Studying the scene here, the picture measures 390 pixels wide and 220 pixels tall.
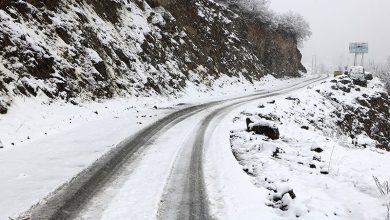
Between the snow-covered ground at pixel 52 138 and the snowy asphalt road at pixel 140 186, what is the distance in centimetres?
46

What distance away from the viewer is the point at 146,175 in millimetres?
9367

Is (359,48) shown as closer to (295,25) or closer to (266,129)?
(295,25)

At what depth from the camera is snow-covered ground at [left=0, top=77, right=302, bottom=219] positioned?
320 inches

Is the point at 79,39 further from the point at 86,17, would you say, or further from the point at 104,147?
the point at 104,147

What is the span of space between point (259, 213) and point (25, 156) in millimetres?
6951

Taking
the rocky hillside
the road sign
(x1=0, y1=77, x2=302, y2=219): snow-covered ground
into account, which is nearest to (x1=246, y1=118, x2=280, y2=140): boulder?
(x1=0, y1=77, x2=302, y2=219): snow-covered ground

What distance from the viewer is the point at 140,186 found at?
27.8 feet

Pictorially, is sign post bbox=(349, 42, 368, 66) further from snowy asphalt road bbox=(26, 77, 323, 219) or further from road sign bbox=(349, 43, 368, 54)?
snowy asphalt road bbox=(26, 77, 323, 219)

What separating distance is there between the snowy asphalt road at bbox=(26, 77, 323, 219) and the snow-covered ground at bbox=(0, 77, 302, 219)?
1.51ft

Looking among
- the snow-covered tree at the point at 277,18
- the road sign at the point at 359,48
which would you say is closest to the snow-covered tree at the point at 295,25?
the snow-covered tree at the point at 277,18

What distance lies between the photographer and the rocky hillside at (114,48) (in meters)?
Result: 17.0

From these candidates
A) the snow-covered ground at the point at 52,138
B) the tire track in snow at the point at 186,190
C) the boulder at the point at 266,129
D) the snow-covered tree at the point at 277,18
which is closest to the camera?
the tire track in snow at the point at 186,190

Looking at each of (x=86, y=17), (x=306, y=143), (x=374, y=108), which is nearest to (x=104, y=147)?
(x=306, y=143)

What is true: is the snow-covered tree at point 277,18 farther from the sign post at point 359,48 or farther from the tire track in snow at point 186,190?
the tire track in snow at point 186,190
